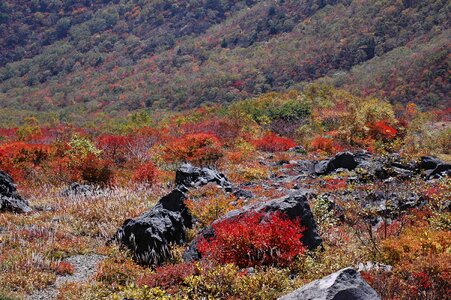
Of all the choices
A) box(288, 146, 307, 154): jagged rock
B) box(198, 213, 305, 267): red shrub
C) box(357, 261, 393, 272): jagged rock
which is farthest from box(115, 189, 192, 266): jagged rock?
box(288, 146, 307, 154): jagged rock

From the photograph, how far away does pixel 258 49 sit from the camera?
8488cm

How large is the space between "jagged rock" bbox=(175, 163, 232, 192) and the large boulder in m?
9.24

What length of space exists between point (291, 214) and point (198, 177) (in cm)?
713

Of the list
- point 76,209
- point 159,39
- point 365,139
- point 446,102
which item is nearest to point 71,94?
point 159,39

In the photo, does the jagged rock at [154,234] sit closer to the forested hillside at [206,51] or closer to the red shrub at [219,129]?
the red shrub at [219,129]

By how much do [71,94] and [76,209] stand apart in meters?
81.6

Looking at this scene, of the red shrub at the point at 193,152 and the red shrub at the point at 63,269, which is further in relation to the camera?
the red shrub at the point at 193,152

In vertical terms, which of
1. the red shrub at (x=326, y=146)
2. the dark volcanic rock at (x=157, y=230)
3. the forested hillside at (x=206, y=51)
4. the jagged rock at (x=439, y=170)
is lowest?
the forested hillside at (x=206, y=51)

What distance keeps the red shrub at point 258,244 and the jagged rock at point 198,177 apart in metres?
6.58

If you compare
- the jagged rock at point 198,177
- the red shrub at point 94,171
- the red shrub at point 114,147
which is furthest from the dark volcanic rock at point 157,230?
the red shrub at point 114,147

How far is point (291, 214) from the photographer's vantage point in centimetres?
777

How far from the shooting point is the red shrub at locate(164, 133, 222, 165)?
19.4 m

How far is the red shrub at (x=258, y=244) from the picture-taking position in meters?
Answer: 7.05

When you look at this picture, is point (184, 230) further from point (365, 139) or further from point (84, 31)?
point (84, 31)
